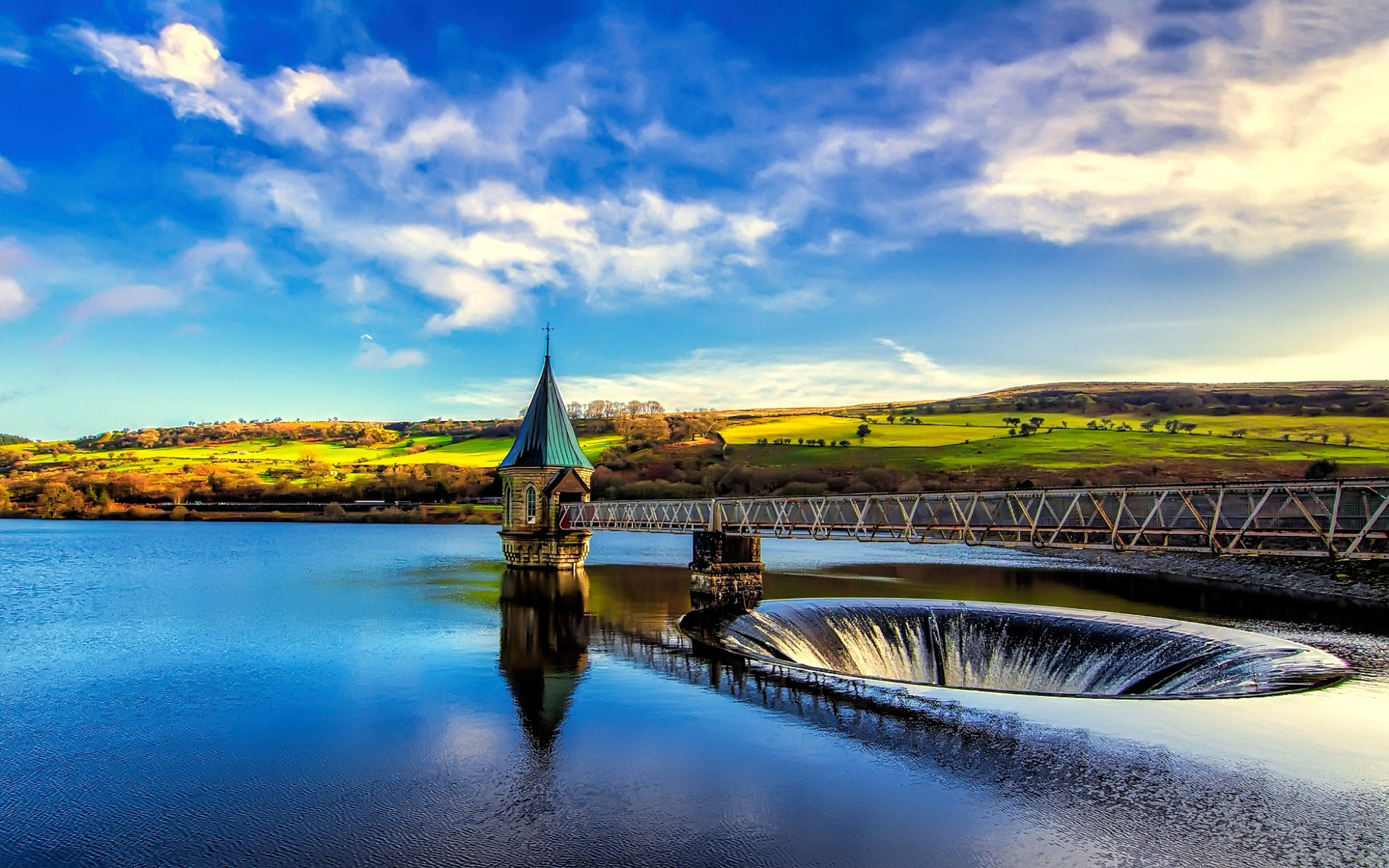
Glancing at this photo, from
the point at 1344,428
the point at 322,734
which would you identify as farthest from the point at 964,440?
the point at 322,734

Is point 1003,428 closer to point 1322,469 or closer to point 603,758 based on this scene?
point 1322,469

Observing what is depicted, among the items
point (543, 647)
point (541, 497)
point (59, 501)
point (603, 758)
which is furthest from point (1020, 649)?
point (59, 501)

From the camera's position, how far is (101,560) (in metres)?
50.8

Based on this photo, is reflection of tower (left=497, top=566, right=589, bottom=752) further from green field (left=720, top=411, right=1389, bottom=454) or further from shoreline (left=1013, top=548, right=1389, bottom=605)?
green field (left=720, top=411, right=1389, bottom=454)

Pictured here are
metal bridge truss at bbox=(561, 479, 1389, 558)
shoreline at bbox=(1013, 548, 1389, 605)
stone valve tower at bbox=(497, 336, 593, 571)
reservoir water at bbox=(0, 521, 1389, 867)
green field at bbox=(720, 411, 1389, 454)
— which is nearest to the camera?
reservoir water at bbox=(0, 521, 1389, 867)

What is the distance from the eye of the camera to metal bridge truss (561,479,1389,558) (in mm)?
18719

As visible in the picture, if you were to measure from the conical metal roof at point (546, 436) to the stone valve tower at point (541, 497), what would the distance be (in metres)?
0.05

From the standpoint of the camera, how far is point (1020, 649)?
85.4 ft

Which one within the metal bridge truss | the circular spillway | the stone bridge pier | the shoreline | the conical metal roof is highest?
the conical metal roof

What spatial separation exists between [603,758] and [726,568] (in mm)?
19947

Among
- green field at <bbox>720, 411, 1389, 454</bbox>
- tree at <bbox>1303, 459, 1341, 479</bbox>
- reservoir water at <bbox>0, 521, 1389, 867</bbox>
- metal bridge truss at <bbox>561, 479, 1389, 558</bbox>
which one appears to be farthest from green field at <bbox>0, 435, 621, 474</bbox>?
reservoir water at <bbox>0, 521, 1389, 867</bbox>

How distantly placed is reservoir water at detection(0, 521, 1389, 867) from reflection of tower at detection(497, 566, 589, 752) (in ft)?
0.50

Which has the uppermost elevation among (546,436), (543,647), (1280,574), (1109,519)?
(546,436)

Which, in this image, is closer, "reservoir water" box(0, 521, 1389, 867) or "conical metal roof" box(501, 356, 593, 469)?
"reservoir water" box(0, 521, 1389, 867)
